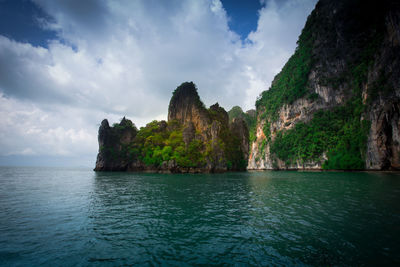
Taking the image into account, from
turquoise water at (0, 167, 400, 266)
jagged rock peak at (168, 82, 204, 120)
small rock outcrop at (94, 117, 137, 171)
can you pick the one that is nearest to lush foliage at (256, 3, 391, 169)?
jagged rock peak at (168, 82, 204, 120)

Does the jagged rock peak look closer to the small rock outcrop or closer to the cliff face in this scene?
the small rock outcrop

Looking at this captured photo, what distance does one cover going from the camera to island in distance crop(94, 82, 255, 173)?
64.0m

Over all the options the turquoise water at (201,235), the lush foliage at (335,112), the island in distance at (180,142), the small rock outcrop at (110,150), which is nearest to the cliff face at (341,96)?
Answer: the lush foliage at (335,112)

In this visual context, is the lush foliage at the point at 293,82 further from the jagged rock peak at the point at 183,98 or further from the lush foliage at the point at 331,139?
the jagged rock peak at the point at 183,98

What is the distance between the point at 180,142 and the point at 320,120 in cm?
6297

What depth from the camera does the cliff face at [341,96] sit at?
49406 mm

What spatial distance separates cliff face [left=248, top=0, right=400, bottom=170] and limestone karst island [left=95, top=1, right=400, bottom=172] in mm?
302

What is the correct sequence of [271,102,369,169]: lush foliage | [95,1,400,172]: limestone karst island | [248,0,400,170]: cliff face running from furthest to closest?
[271,102,369,169]: lush foliage, [95,1,400,172]: limestone karst island, [248,0,400,170]: cliff face

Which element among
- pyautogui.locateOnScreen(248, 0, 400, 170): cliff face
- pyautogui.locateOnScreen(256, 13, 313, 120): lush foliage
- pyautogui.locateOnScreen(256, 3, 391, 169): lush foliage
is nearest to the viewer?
pyautogui.locateOnScreen(248, 0, 400, 170): cliff face

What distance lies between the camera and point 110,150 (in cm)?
7312

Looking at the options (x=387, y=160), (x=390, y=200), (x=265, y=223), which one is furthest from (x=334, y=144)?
(x=265, y=223)

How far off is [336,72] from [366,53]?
1299 cm

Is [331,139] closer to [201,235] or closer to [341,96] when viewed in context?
[341,96]

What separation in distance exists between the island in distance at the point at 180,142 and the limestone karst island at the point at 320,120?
38cm
